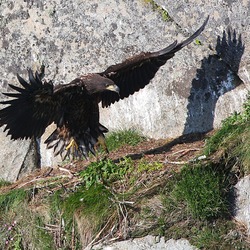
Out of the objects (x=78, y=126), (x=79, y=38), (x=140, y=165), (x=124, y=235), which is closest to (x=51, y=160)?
(x=78, y=126)

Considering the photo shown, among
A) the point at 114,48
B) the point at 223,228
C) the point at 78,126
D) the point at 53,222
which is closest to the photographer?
the point at 223,228

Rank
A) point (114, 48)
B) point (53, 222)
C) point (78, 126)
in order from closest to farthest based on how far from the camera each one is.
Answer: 1. point (53, 222)
2. point (78, 126)
3. point (114, 48)

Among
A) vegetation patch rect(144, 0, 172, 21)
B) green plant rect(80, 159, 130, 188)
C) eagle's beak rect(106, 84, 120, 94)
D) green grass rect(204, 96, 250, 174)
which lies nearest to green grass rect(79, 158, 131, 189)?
green plant rect(80, 159, 130, 188)

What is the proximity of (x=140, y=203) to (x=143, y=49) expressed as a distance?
2.59 meters

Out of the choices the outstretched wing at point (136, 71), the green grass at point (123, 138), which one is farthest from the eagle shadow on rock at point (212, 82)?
the green grass at point (123, 138)

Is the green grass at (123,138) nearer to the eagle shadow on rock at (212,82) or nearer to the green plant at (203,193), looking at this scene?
the eagle shadow on rock at (212,82)

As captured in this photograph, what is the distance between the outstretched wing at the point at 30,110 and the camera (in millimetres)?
6848

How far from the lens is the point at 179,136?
8.13m

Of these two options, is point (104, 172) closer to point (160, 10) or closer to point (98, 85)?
point (98, 85)

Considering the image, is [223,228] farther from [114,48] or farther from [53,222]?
[114,48]

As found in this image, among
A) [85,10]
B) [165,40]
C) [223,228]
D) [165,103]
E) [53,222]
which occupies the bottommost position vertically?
[223,228]

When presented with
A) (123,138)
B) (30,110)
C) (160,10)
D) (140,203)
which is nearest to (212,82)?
(160,10)

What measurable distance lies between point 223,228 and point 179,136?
7.32ft

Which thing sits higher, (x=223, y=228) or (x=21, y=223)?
(x=21, y=223)
